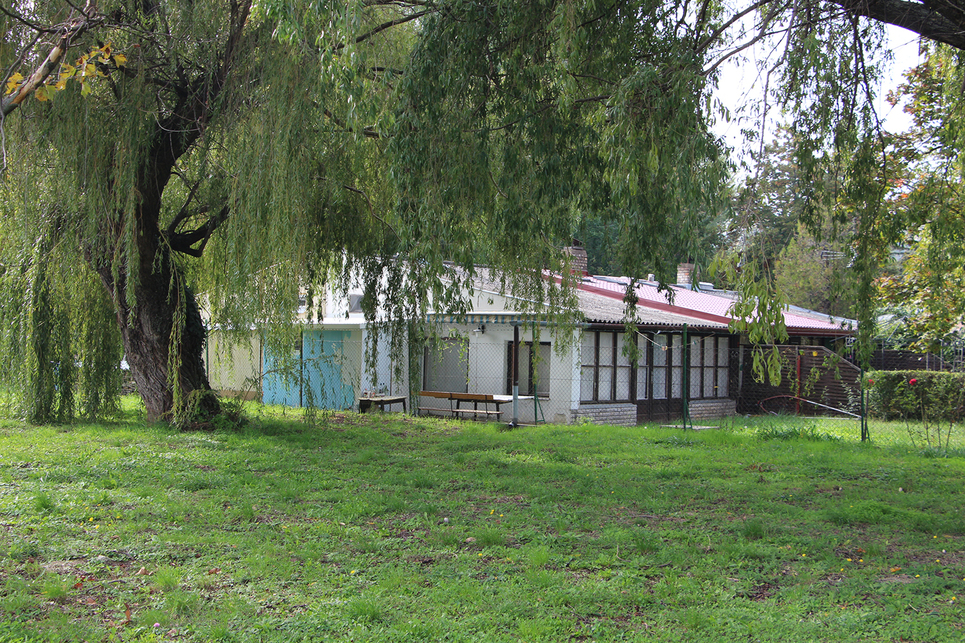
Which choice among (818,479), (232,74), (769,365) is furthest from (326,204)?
(818,479)

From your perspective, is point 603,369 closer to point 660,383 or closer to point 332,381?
point 660,383

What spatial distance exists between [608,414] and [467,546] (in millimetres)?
10813

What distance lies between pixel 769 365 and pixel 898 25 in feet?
11.5

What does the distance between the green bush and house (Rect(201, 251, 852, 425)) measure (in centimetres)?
200

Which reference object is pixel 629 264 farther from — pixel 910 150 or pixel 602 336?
pixel 602 336

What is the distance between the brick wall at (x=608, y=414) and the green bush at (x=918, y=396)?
517cm

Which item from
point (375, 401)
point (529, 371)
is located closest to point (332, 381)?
point (375, 401)

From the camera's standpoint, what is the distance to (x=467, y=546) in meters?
5.92

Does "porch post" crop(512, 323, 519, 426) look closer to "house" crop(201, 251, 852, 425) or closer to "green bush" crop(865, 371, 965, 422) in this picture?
"house" crop(201, 251, 852, 425)

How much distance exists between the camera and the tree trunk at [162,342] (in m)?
11.3

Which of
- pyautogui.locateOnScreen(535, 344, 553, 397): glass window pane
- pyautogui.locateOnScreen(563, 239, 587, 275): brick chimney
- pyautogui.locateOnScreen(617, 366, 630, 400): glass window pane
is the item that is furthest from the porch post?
pyautogui.locateOnScreen(617, 366, 630, 400): glass window pane

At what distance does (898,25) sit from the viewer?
6.57m

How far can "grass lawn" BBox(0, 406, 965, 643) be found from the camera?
4301 mm

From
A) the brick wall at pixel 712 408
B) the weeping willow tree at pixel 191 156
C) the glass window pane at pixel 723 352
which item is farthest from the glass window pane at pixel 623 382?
the weeping willow tree at pixel 191 156
